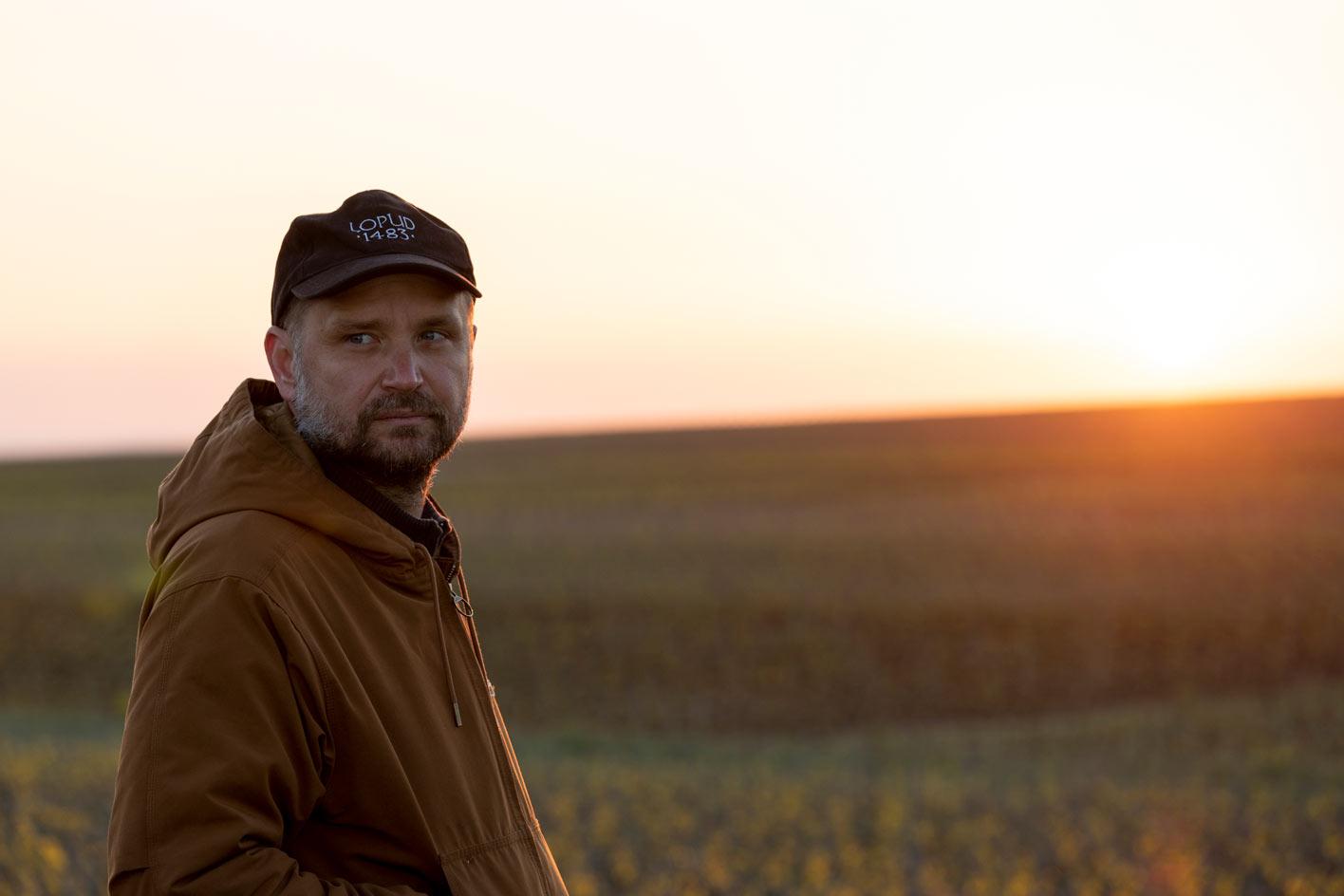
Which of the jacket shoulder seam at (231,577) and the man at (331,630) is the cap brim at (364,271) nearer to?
the man at (331,630)

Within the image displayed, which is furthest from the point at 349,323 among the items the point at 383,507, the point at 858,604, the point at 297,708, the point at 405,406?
the point at 858,604

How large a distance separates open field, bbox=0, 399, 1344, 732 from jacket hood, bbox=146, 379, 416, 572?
1695 centimetres

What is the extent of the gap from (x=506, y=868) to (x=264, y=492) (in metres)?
0.75

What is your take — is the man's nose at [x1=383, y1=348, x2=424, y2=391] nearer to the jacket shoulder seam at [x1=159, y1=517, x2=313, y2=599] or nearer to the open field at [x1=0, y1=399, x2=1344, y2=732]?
the jacket shoulder seam at [x1=159, y1=517, x2=313, y2=599]

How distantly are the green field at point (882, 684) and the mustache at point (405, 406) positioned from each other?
17.8 feet

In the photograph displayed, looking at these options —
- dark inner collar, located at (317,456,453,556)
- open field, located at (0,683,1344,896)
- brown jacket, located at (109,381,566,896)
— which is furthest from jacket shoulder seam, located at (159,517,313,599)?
open field, located at (0,683,1344,896)

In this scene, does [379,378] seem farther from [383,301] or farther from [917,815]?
[917,815]

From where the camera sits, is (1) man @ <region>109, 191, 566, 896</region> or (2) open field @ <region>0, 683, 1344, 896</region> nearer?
(1) man @ <region>109, 191, 566, 896</region>

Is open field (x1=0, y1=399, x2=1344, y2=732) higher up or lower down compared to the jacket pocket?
lower down

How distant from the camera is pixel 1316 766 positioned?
14.0m

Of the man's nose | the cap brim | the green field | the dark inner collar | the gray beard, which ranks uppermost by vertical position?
the cap brim

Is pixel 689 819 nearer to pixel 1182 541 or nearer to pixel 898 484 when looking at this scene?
pixel 1182 541

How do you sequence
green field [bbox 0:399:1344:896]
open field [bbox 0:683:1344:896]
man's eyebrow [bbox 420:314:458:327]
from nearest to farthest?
man's eyebrow [bbox 420:314:458:327]
open field [bbox 0:683:1344:896]
green field [bbox 0:399:1344:896]

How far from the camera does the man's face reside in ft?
7.72
